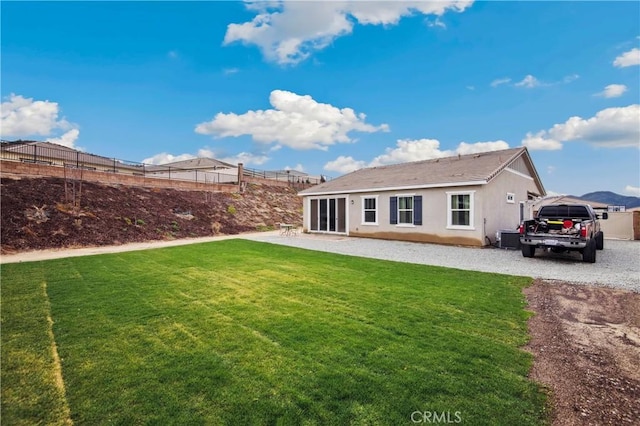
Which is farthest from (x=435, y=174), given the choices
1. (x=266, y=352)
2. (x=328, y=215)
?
(x=266, y=352)

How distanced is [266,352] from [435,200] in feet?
40.0

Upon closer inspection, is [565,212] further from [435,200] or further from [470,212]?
[435,200]

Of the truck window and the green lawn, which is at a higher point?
the truck window

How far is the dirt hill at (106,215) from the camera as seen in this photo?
12.9 metres

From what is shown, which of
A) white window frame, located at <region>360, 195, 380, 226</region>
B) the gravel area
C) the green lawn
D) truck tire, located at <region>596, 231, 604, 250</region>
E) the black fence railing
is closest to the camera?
the green lawn

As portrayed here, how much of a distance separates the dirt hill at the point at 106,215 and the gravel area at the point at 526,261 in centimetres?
1038

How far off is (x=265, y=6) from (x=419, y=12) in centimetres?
680

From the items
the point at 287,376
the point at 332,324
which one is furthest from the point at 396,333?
the point at 287,376

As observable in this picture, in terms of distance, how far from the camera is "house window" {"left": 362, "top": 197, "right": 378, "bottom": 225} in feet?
52.8

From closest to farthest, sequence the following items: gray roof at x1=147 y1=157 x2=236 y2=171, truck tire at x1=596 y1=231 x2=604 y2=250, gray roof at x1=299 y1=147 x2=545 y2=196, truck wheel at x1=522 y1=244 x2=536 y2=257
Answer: truck wheel at x1=522 y1=244 x2=536 y2=257
truck tire at x1=596 y1=231 x2=604 y2=250
gray roof at x1=299 y1=147 x2=545 y2=196
gray roof at x1=147 y1=157 x2=236 y2=171

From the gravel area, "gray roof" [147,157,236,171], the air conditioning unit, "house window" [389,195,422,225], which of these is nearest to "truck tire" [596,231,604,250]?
the gravel area

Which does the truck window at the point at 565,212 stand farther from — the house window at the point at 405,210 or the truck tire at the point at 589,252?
the house window at the point at 405,210

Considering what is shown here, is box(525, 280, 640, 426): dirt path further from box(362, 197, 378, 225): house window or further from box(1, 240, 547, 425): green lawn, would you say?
box(362, 197, 378, 225): house window

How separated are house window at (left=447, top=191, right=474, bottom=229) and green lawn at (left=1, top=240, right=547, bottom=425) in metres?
6.65
